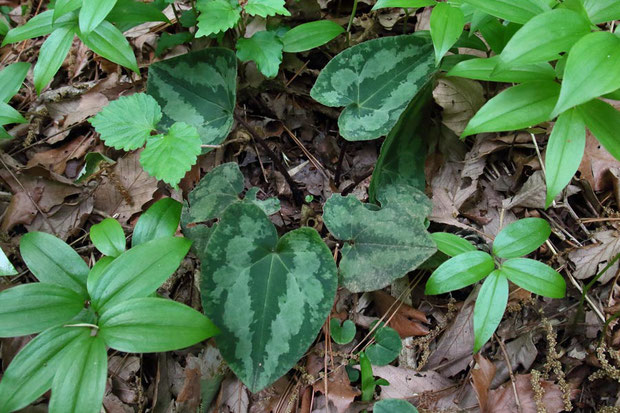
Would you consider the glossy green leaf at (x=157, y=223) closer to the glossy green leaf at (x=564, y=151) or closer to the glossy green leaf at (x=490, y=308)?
the glossy green leaf at (x=490, y=308)

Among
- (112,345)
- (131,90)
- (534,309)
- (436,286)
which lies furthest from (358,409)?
(131,90)

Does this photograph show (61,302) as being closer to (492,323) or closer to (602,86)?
(492,323)

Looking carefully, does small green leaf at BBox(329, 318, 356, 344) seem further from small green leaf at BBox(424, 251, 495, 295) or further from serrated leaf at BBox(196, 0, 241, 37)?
serrated leaf at BBox(196, 0, 241, 37)

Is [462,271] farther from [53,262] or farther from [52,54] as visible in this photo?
[52,54]

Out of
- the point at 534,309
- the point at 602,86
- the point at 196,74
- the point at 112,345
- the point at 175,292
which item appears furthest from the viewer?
the point at 196,74

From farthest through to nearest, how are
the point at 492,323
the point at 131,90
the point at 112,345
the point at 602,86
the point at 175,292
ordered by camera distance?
the point at 131,90, the point at 175,292, the point at 492,323, the point at 112,345, the point at 602,86

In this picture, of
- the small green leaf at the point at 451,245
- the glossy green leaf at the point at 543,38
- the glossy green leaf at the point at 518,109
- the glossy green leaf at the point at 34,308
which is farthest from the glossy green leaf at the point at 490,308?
the glossy green leaf at the point at 34,308

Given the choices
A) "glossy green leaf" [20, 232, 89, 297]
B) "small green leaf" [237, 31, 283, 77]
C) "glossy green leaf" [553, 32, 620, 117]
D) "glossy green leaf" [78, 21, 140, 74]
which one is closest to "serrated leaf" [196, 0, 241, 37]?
"small green leaf" [237, 31, 283, 77]
